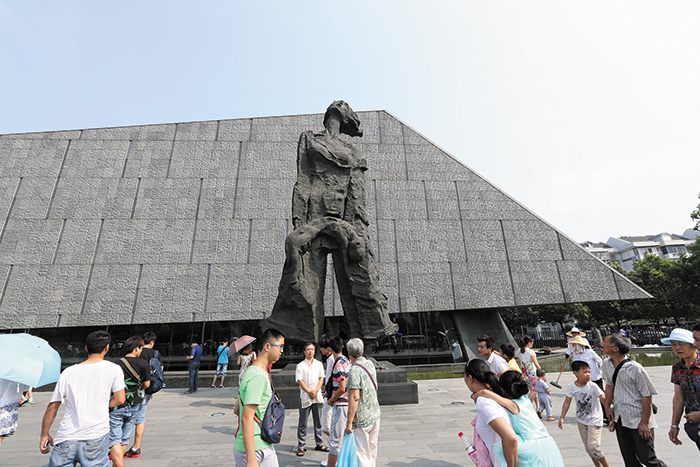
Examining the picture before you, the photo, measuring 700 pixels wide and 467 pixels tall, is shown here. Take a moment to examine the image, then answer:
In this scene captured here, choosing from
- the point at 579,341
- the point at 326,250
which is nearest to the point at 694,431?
the point at 579,341

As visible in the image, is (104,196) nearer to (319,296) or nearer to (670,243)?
(319,296)

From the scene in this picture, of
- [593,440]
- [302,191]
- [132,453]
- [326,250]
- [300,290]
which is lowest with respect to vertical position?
[132,453]

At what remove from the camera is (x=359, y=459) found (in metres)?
3.03

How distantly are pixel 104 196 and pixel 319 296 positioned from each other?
13392 millimetres

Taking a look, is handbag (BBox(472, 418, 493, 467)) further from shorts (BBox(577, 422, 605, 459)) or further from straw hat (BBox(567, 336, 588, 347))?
straw hat (BBox(567, 336, 588, 347))

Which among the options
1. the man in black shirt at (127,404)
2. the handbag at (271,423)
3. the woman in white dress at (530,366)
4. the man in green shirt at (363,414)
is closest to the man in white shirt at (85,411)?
the man in black shirt at (127,404)

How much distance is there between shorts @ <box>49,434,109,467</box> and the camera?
106 inches

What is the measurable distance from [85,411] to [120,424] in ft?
4.50

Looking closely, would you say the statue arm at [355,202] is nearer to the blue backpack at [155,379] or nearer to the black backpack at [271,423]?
the blue backpack at [155,379]

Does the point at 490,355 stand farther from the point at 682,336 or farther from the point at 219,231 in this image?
the point at 219,231

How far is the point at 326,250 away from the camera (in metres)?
8.01

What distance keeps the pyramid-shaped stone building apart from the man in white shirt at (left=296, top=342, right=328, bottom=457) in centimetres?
999

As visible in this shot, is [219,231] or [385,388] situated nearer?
[385,388]

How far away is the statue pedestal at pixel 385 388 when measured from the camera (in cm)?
669
